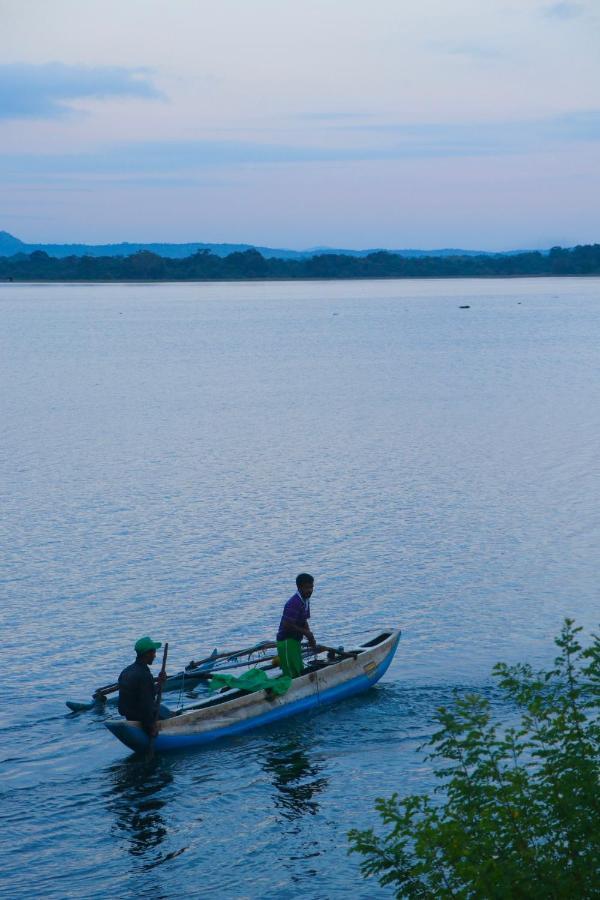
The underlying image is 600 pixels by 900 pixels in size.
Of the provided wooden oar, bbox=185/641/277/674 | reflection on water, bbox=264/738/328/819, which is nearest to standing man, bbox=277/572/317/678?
A: wooden oar, bbox=185/641/277/674

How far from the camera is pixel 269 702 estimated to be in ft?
63.7

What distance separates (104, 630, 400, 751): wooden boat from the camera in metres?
18.0

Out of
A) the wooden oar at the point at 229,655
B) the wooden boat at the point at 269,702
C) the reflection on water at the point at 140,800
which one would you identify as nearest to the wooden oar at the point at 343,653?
the wooden boat at the point at 269,702

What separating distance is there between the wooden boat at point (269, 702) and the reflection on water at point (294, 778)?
77cm

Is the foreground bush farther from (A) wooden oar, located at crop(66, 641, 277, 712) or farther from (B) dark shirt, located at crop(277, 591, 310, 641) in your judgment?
(A) wooden oar, located at crop(66, 641, 277, 712)

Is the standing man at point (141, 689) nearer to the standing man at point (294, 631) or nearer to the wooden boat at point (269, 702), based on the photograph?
the wooden boat at point (269, 702)

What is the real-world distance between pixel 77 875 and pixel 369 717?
671 centimetres

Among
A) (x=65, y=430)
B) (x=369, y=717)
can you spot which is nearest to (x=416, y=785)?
(x=369, y=717)

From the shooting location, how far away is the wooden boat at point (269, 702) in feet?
58.9

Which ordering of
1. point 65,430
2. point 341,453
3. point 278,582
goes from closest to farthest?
point 278,582 < point 341,453 < point 65,430

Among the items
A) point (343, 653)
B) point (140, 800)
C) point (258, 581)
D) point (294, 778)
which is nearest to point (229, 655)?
point (343, 653)

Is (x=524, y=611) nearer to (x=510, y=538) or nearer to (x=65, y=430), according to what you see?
(x=510, y=538)

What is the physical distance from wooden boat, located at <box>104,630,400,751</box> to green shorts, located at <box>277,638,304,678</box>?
164 mm

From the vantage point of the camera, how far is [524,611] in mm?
25859
